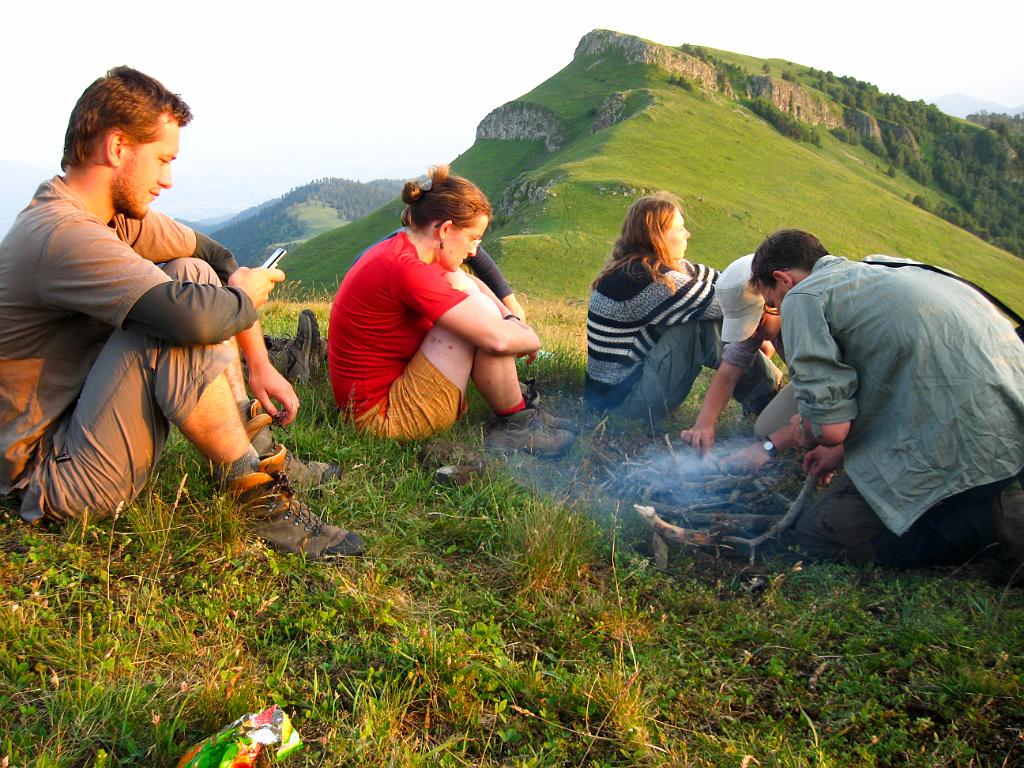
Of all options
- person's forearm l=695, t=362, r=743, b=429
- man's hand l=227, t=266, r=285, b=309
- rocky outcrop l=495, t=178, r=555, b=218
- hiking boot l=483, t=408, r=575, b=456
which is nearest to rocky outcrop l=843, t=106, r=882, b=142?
rocky outcrop l=495, t=178, r=555, b=218

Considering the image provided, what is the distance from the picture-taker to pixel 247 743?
6.15 feet

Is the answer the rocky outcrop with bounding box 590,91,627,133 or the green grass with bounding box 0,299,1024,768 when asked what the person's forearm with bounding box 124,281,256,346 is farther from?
the rocky outcrop with bounding box 590,91,627,133

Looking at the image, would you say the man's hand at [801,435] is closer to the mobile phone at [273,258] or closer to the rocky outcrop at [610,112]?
the mobile phone at [273,258]

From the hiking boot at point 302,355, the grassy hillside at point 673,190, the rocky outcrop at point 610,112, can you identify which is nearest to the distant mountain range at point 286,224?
the grassy hillside at point 673,190

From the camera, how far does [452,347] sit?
4078 mm

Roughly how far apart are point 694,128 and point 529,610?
69289 millimetres

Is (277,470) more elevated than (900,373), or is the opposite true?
(900,373)

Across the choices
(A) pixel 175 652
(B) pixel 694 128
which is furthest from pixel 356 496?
(B) pixel 694 128

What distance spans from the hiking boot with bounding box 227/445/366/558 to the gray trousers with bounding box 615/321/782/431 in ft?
8.06

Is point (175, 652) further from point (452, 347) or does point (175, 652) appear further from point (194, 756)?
point (452, 347)

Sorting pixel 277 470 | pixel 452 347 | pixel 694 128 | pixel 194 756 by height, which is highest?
pixel 694 128

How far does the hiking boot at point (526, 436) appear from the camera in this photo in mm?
4297

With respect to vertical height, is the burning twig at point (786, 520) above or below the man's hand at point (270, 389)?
below

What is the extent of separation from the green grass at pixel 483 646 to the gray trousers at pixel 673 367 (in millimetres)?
1551
